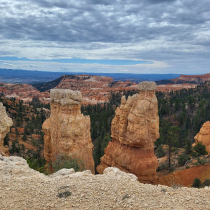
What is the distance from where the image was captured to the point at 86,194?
835 cm

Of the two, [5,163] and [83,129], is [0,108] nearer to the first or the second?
[5,163]

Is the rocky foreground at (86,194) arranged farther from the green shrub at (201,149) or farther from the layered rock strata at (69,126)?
the green shrub at (201,149)

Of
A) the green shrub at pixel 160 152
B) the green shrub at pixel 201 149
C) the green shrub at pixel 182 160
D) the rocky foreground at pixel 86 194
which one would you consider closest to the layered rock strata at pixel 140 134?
the green shrub at pixel 182 160

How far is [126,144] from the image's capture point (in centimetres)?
2178

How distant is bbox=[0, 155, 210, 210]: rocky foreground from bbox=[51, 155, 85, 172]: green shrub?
4.72 m

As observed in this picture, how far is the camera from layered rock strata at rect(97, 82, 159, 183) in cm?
1984

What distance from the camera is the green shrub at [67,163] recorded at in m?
14.9

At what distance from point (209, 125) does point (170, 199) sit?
31.6m

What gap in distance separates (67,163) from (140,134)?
875cm

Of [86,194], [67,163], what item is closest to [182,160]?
[67,163]

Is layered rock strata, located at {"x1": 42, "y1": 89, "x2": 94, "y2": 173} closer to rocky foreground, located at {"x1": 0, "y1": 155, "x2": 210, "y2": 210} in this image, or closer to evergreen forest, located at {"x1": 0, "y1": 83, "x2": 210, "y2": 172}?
rocky foreground, located at {"x1": 0, "y1": 155, "x2": 210, "y2": 210}

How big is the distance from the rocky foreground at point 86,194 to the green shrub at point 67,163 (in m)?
4.72

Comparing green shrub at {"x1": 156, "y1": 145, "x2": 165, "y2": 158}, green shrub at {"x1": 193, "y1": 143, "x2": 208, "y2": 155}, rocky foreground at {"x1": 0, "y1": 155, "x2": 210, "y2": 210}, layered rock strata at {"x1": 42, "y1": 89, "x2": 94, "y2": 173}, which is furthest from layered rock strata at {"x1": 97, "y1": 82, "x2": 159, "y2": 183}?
green shrub at {"x1": 156, "y1": 145, "x2": 165, "y2": 158}

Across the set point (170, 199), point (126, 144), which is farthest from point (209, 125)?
point (170, 199)
